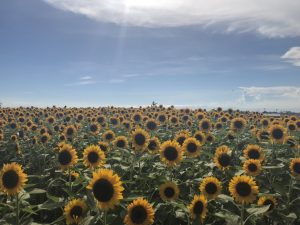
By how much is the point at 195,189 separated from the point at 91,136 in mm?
9394

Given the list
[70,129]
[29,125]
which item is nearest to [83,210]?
[70,129]

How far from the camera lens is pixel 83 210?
7.93 metres

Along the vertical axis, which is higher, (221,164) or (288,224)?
(221,164)

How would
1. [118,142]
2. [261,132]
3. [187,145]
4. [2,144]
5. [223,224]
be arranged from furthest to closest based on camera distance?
[2,144], [261,132], [118,142], [187,145], [223,224]

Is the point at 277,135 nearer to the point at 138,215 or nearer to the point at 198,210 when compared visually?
the point at 198,210

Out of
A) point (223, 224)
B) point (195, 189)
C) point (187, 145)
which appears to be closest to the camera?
point (223, 224)

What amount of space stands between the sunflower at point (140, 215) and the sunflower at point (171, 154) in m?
3.60

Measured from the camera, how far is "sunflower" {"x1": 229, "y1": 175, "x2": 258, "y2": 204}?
8570 millimetres

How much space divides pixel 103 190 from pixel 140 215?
79 cm

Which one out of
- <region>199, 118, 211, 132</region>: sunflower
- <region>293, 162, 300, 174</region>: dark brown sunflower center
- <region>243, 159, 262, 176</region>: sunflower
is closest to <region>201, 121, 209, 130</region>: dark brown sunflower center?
<region>199, 118, 211, 132</region>: sunflower

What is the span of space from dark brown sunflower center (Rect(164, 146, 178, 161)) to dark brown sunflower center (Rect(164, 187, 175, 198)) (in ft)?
5.80

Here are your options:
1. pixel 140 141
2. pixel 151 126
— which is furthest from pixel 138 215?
pixel 151 126

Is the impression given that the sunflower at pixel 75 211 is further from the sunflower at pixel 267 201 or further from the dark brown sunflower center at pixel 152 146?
the dark brown sunflower center at pixel 152 146

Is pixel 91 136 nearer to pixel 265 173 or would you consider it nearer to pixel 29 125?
pixel 29 125
